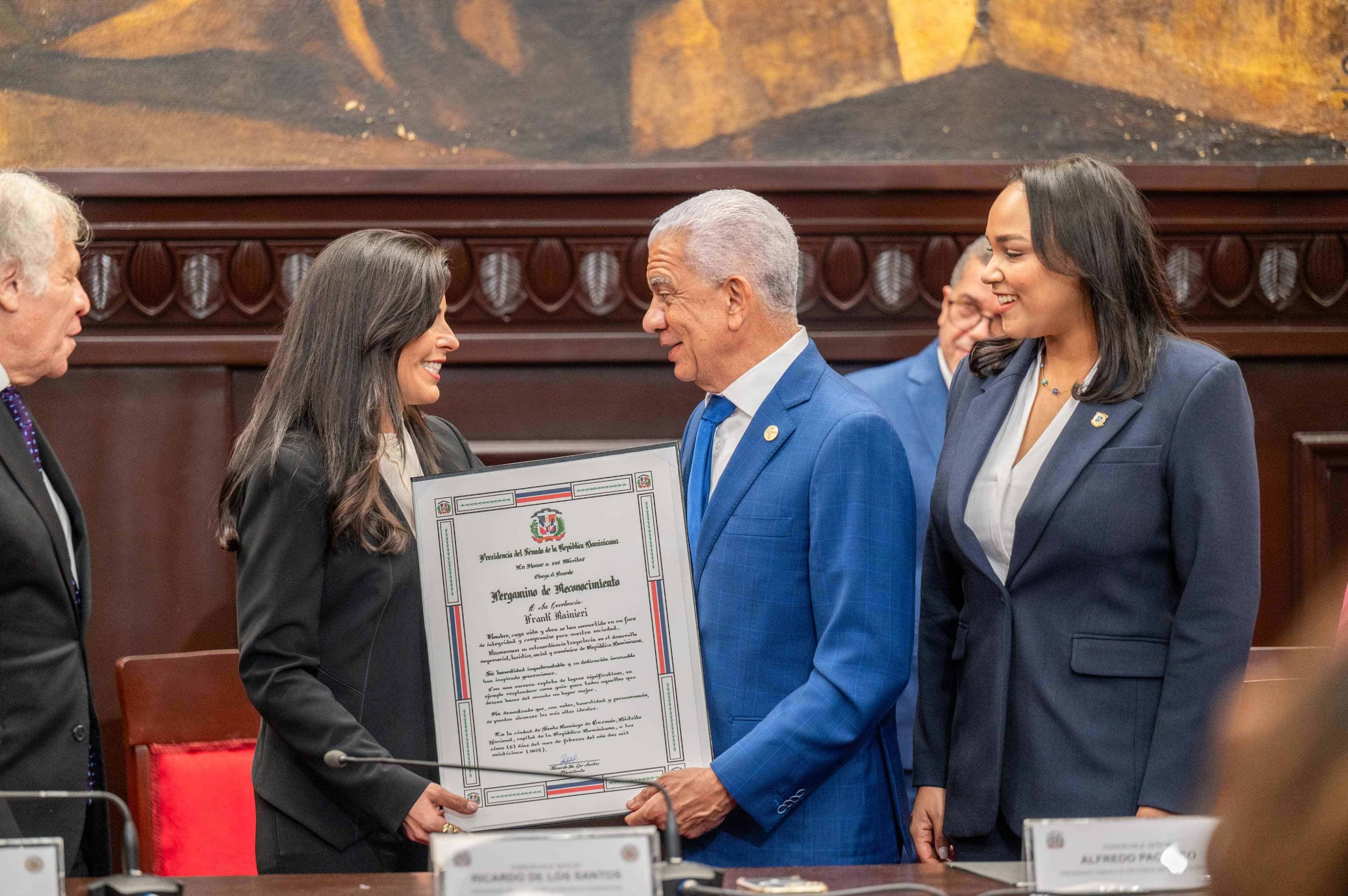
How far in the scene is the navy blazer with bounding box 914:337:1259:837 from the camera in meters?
2.01

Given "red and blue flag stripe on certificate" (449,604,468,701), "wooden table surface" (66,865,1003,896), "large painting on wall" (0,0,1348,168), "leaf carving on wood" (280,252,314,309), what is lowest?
"wooden table surface" (66,865,1003,896)

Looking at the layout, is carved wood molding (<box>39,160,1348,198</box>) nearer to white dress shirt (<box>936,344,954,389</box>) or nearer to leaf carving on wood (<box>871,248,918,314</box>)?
leaf carving on wood (<box>871,248,918,314</box>)

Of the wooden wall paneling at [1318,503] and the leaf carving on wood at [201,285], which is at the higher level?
the leaf carving on wood at [201,285]

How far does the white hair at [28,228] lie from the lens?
240 centimetres

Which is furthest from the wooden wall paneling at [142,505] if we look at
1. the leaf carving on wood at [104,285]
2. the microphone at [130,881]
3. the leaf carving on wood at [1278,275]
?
the leaf carving on wood at [1278,275]

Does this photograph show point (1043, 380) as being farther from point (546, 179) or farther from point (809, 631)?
point (546, 179)

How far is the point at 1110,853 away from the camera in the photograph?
158 cm

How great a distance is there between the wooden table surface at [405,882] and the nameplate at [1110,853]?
126mm

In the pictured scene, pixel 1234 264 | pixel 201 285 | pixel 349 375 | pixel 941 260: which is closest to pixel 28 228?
pixel 349 375

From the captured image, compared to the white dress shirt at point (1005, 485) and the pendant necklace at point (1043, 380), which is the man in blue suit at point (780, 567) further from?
the pendant necklace at point (1043, 380)

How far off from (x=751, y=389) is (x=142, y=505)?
197 centimetres

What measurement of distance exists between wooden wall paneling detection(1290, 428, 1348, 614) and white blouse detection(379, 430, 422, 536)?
2467mm

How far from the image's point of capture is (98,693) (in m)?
3.51

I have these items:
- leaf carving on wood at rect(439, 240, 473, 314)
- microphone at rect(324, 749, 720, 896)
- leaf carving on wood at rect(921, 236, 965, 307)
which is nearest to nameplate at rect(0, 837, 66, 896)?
microphone at rect(324, 749, 720, 896)
